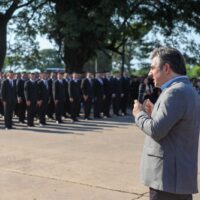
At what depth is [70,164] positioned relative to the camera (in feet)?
28.7

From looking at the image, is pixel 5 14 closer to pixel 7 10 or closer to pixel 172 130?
pixel 7 10

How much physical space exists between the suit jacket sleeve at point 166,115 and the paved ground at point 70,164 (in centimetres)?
330

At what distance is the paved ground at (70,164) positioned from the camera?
6.64 m

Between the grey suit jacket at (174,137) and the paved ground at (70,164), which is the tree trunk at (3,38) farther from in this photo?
the grey suit jacket at (174,137)

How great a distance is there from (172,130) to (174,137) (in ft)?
0.17

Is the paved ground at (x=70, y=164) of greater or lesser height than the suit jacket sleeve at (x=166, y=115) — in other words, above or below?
below

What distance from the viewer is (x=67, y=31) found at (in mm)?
24609

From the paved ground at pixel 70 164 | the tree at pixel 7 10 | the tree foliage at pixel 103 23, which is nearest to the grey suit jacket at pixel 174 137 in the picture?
the paved ground at pixel 70 164

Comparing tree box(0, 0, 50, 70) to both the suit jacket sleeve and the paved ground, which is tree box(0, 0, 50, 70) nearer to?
the paved ground

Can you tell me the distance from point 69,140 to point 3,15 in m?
17.9

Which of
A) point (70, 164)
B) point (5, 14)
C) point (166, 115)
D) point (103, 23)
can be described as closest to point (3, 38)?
point (5, 14)

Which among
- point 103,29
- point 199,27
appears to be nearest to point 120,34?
point 103,29

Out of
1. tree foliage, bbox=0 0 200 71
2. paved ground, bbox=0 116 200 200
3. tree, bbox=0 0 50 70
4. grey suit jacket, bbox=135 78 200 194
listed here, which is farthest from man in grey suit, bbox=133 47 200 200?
tree, bbox=0 0 50 70

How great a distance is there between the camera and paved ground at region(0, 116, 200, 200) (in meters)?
6.64
